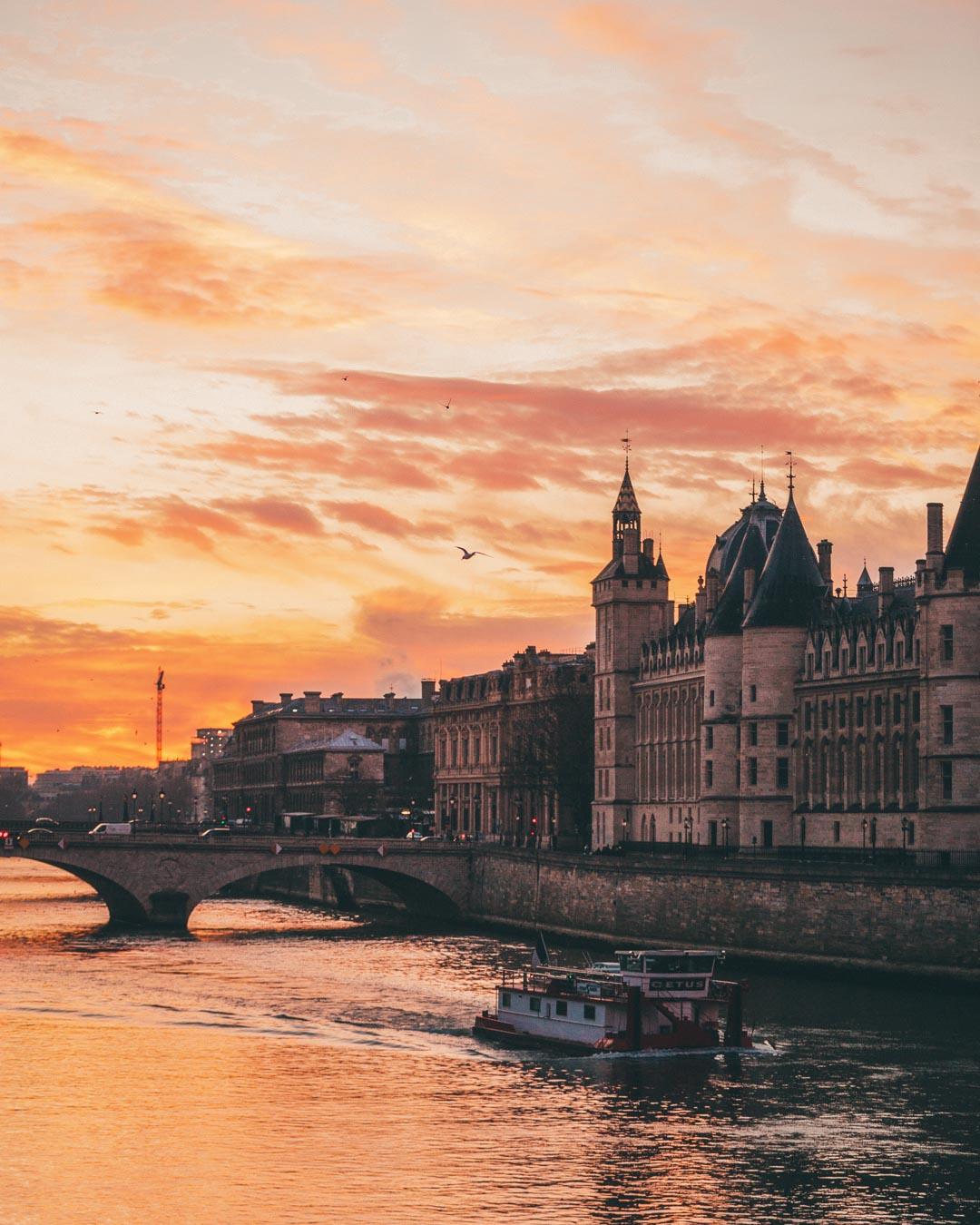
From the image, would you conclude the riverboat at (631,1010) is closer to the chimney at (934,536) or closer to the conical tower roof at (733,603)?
the chimney at (934,536)

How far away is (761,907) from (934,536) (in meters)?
19.4

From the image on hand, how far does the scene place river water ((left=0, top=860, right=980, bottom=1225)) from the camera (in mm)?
58375

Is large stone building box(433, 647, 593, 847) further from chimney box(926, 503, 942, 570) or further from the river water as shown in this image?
the river water

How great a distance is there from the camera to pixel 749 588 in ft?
444

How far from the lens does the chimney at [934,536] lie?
11038cm

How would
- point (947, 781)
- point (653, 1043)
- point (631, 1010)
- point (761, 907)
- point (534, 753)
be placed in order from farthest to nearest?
point (534, 753)
point (947, 781)
point (761, 907)
point (631, 1010)
point (653, 1043)

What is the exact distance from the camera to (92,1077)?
7481cm

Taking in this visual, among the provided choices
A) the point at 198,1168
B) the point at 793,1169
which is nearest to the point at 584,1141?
the point at 793,1169

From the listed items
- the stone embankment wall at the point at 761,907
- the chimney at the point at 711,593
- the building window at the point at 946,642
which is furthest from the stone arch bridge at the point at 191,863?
the building window at the point at 946,642

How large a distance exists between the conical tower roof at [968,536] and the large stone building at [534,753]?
5464cm

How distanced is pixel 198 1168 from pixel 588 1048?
21.9m

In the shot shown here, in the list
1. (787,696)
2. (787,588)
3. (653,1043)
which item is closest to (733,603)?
(787,588)

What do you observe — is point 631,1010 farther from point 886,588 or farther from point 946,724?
point 886,588

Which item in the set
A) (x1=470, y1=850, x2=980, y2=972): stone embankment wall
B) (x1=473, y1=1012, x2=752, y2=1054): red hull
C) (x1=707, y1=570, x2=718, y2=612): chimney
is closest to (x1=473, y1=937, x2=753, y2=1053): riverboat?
(x1=473, y1=1012, x2=752, y2=1054): red hull
